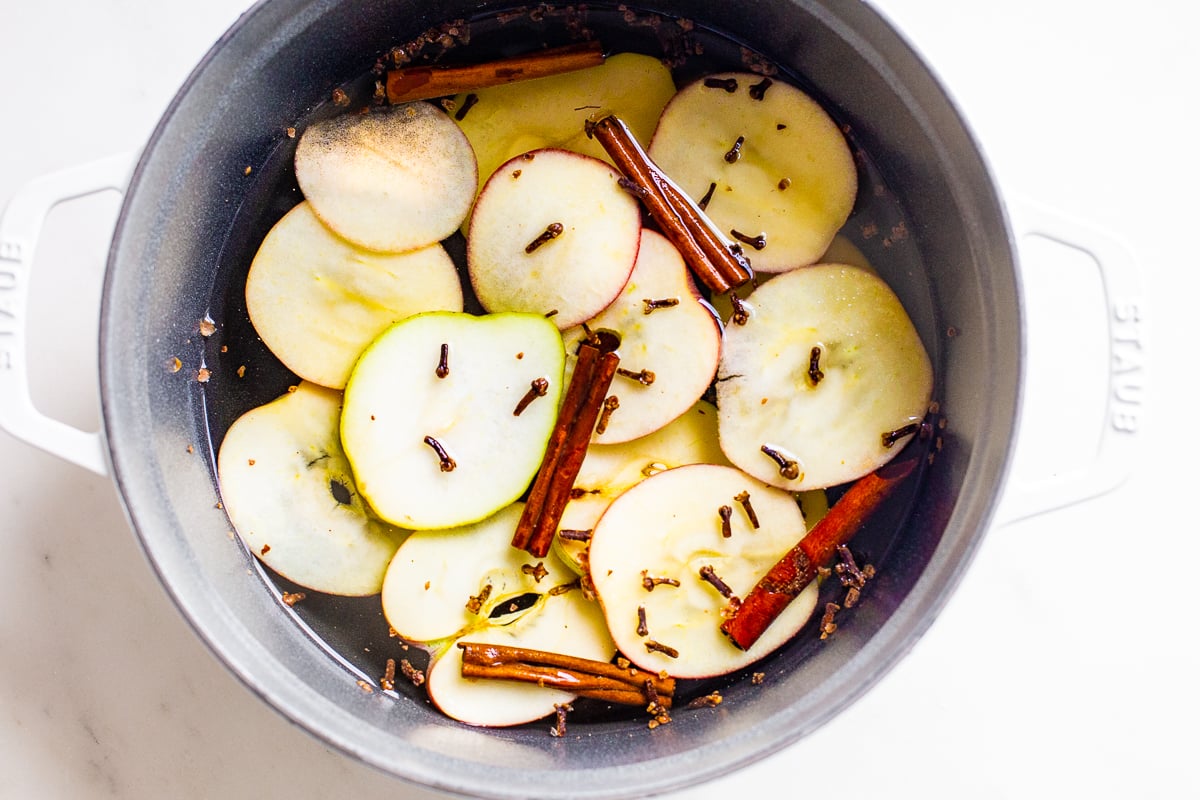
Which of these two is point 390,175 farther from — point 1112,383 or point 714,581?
point 1112,383

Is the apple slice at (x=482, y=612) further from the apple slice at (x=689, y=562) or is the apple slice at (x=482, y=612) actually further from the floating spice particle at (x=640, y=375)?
the floating spice particle at (x=640, y=375)

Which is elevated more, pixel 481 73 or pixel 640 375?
pixel 481 73

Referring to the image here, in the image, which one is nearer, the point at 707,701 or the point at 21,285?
the point at 21,285

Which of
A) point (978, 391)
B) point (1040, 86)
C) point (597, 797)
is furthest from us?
point (1040, 86)

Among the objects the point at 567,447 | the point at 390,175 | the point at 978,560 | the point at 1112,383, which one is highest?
the point at 390,175

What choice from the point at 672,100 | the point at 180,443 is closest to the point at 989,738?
the point at 672,100

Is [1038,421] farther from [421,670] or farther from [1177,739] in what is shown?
[421,670]

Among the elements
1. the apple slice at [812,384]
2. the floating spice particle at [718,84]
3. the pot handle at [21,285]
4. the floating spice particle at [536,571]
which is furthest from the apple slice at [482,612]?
the floating spice particle at [718,84]

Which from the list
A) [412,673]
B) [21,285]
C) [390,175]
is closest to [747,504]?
[412,673]

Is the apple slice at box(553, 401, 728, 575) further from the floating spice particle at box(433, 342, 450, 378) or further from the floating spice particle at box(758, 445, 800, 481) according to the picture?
the floating spice particle at box(433, 342, 450, 378)
